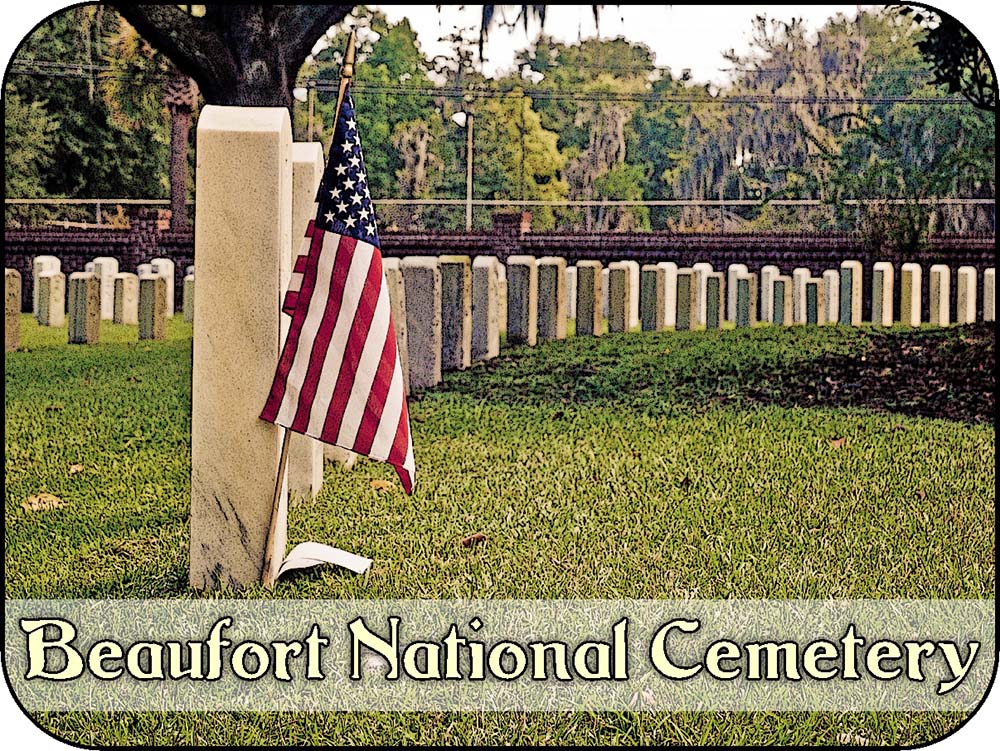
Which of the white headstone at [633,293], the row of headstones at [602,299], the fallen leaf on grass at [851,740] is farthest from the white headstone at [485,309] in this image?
the fallen leaf on grass at [851,740]

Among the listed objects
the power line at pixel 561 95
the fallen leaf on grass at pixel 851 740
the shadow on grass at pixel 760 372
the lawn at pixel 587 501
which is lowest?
the fallen leaf on grass at pixel 851 740

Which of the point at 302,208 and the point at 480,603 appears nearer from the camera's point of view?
the point at 480,603

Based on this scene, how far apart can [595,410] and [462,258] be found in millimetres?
1580

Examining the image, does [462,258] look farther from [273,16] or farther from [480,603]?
[480,603]

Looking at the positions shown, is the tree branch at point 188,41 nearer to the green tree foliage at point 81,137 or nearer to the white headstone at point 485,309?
the white headstone at point 485,309

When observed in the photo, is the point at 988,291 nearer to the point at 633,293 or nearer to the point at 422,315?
the point at 633,293

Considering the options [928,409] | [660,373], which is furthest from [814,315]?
[928,409]

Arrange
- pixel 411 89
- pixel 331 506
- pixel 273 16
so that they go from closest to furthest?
pixel 331 506
pixel 273 16
pixel 411 89

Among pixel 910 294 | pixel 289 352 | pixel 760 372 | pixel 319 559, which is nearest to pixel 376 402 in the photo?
pixel 289 352

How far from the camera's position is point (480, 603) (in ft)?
11.1

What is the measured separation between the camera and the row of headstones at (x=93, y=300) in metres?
10.2

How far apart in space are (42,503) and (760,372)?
5.18 m

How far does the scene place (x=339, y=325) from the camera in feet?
10.7

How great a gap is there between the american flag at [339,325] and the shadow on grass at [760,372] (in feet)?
13.1
